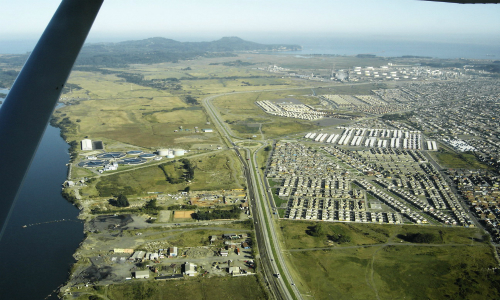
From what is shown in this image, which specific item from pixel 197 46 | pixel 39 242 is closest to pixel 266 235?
pixel 39 242

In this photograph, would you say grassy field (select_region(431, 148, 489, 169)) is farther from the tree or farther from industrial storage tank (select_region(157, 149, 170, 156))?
the tree

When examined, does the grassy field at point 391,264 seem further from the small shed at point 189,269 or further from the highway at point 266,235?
the small shed at point 189,269

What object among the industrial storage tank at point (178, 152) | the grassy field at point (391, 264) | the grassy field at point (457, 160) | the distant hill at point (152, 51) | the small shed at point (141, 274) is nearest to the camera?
the grassy field at point (391, 264)

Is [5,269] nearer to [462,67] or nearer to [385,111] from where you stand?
[385,111]

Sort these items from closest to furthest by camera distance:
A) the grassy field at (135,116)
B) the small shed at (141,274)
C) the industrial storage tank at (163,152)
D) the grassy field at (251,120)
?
the small shed at (141,274), the industrial storage tank at (163,152), the grassy field at (135,116), the grassy field at (251,120)

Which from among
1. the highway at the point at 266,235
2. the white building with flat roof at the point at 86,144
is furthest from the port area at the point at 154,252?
the white building with flat roof at the point at 86,144

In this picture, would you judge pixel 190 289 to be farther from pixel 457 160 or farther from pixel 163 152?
pixel 457 160
